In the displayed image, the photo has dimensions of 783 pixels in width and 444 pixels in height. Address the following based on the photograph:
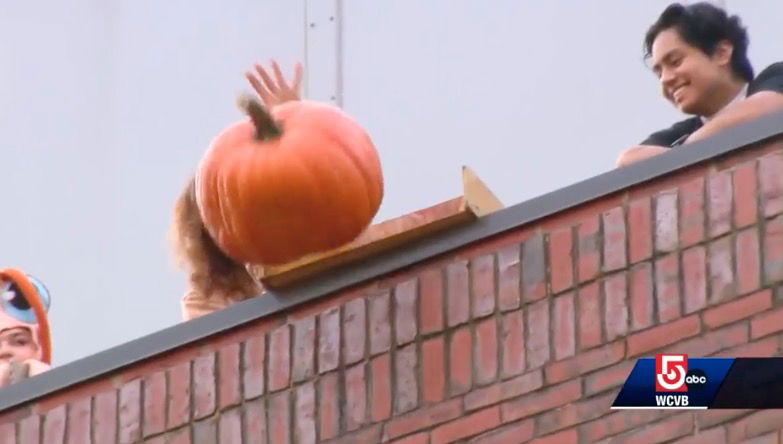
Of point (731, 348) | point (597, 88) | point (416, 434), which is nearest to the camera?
point (731, 348)

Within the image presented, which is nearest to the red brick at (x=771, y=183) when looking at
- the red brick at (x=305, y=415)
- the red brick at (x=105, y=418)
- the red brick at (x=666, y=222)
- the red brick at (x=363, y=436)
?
the red brick at (x=666, y=222)

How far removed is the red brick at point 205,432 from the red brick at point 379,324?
504 mm

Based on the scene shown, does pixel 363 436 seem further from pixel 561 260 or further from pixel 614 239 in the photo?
pixel 614 239

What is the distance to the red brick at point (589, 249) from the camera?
20.9 ft

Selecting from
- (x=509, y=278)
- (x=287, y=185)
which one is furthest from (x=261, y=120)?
(x=509, y=278)

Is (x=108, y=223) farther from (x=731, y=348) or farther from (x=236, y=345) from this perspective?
(x=731, y=348)

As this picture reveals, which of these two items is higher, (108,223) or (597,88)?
(597,88)

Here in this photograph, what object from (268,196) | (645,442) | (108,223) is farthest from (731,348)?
(108,223)

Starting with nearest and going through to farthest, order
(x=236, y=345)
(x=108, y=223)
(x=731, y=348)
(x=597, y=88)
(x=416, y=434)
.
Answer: (x=731, y=348), (x=416, y=434), (x=236, y=345), (x=597, y=88), (x=108, y=223)

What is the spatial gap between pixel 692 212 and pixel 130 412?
1.71 metres

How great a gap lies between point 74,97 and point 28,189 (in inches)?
15.9

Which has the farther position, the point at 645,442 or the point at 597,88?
the point at 597,88

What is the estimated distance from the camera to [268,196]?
6.66 metres

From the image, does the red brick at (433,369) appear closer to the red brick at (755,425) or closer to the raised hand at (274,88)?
the red brick at (755,425)
